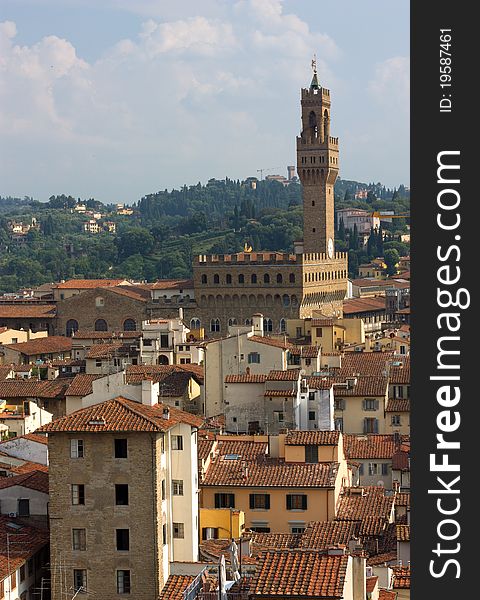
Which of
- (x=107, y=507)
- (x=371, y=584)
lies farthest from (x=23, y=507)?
(x=371, y=584)

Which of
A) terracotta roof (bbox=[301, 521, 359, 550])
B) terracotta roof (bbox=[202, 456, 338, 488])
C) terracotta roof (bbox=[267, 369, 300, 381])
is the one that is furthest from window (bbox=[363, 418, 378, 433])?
terracotta roof (bbox=[301, 521, 359, 550])

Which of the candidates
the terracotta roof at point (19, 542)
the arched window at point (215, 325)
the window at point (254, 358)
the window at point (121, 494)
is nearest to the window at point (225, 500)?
the terracotta roof at point (19, 542)

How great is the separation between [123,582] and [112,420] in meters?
2.32

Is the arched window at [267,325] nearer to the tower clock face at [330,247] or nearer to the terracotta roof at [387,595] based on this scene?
the tower clock face at [330,247]

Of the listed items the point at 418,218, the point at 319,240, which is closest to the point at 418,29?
the point at 418,218

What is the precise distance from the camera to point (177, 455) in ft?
73.8

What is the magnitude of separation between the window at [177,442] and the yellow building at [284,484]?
9.83 ft

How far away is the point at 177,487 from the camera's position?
22.5m

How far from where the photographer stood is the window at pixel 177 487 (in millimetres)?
22422

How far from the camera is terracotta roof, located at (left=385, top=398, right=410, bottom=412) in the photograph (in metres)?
35.4

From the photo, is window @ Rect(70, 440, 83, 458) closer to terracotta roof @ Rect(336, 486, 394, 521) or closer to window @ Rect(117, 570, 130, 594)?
window @ Rect(117, 570, 130, 594)

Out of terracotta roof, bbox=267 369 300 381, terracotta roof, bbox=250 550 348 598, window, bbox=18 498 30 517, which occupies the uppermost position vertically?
terracotta roof, bbox=267 369 300 381

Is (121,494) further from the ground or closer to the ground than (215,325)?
closer to the ground

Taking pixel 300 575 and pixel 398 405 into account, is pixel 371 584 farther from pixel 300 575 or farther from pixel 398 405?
pixel 398 405
